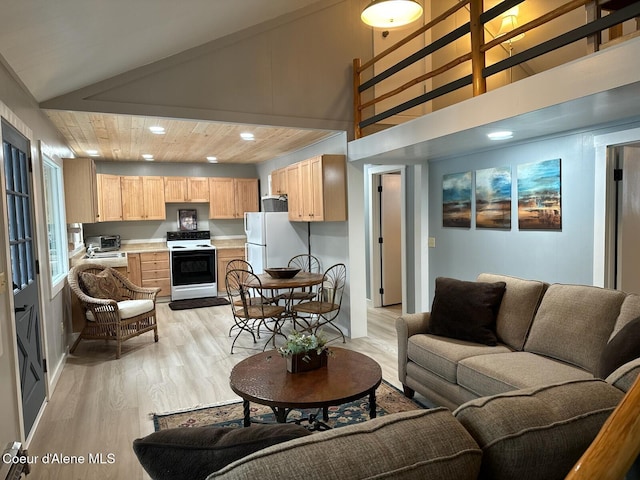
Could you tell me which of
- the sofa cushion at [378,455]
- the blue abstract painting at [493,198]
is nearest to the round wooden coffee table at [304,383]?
the sofa cushion at [378,455]

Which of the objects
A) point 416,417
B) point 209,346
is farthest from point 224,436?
point 209,346

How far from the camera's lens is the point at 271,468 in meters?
0.87

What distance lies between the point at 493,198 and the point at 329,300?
231 cm

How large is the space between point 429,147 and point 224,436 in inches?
135

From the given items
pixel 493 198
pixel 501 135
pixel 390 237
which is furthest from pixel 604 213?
pixel 390 237

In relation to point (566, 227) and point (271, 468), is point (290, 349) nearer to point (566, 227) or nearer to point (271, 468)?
point (271, 468)

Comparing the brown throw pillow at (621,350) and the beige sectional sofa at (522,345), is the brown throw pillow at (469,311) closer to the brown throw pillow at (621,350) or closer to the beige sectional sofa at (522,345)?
the beige sectional sofa at (522,345)

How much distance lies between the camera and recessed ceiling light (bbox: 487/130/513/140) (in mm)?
3371

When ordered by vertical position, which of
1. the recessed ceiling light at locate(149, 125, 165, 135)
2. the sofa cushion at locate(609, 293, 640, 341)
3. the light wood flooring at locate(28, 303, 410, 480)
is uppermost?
the recessed ceiling light at locate(149, 125, 165, 135)

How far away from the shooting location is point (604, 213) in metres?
3.31

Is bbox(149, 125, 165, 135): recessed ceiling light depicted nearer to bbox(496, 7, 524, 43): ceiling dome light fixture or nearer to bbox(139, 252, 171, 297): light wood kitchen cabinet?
bbox(139, 252, 171, 297): light wood kitchen cabinet

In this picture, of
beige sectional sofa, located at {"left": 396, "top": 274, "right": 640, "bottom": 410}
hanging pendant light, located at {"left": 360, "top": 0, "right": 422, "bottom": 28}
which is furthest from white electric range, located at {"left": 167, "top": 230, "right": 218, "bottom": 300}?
hanging pendant light, located at {"left": 360, "top": 0, "right": 422, "bottom": 28}

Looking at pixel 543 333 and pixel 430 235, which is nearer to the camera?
pixel 543 333

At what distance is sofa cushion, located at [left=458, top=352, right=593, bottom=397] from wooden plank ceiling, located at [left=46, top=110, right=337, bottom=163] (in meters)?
3.17
